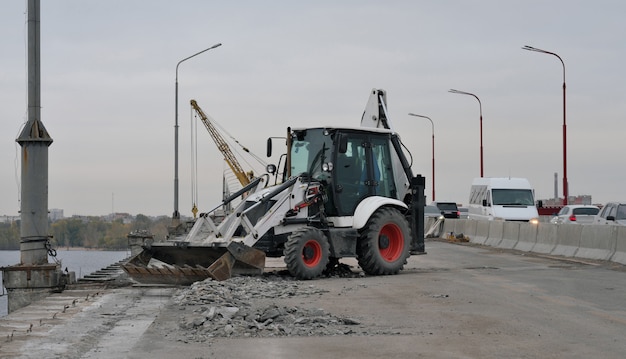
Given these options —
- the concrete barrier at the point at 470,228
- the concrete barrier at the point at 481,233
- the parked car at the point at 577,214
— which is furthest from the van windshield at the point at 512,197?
the concrete barrier at the point at 481,233

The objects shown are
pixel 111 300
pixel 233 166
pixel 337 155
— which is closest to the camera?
pixel 111 300

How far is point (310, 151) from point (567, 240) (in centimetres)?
974

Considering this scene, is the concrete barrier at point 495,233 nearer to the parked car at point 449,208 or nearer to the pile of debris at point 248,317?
the pile of debris at point 248,317

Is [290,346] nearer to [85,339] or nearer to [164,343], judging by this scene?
[164,343]

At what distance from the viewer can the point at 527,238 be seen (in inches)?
1148

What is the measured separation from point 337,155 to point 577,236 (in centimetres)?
912

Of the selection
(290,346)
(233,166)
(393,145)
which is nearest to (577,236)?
(393,145)

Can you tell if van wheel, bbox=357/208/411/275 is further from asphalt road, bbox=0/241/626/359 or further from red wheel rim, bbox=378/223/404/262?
asphalt road, bbox=0/241/626/359

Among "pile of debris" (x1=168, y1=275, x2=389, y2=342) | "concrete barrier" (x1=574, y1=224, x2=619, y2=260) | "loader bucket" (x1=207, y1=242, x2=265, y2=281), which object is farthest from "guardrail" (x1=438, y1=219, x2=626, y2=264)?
"pile of debris" (x1=168, y1=275, x2=389, y2=342)

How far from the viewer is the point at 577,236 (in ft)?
81.9

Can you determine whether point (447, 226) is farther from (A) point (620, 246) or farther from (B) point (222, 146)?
(B) point (222, 146)

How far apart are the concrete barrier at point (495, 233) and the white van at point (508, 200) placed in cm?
528

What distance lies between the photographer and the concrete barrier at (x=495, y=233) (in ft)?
107

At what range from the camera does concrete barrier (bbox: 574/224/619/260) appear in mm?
22828
